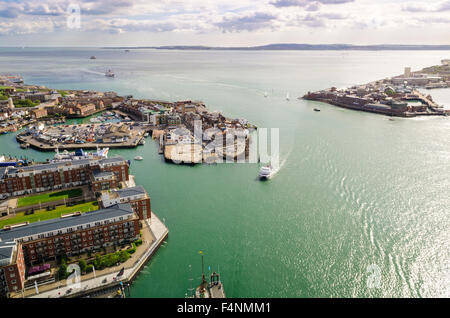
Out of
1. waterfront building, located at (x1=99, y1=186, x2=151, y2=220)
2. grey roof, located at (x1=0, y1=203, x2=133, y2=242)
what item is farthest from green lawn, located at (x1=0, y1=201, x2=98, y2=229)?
grey roof, located at (x1=0, y1=203, x2=133, y2=242)

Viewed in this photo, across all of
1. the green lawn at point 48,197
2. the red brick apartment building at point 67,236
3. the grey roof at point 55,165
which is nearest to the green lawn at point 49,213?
the green lawn at point 48,197

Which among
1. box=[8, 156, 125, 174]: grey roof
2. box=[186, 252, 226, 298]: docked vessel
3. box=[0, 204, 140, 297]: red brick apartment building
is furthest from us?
box=[8, 156, 125, 174]: grey roof

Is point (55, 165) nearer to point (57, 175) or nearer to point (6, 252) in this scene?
point (57, 175)

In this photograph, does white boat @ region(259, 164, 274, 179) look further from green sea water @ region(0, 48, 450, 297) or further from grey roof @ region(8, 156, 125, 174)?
grey roof @ region(8, 156, 125, 174)

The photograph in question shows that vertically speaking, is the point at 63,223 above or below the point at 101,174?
below

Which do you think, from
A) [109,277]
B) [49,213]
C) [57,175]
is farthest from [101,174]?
[109,277]

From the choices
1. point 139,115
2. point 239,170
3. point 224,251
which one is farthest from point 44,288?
point 139,115

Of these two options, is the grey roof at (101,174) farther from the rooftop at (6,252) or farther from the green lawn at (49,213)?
the rooftop at (6,252)
